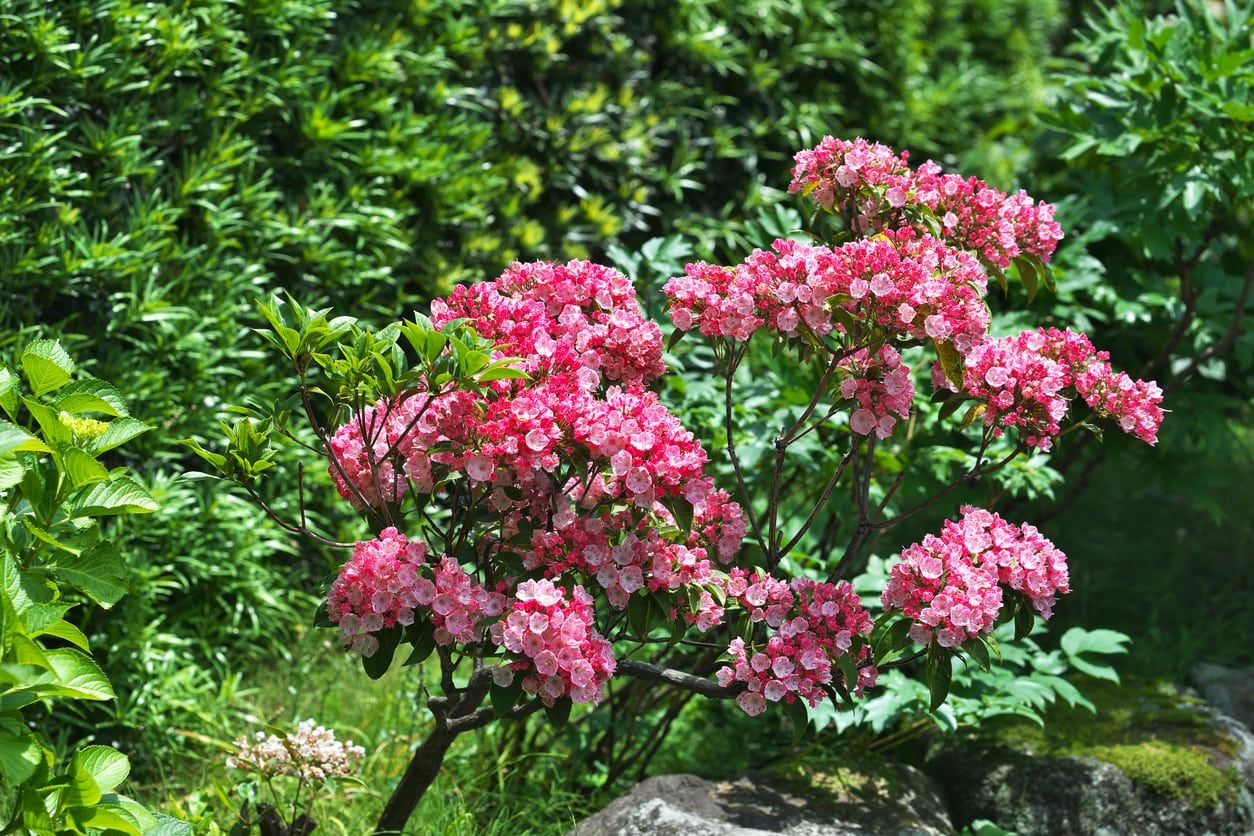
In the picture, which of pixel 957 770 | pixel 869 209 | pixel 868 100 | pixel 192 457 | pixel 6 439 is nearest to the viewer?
pixel 6 439

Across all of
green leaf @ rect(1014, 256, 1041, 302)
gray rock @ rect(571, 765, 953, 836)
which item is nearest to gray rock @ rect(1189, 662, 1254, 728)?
gray rock @ rect(571, 765, 953, 836)

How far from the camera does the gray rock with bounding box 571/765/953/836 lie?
93.2 inches

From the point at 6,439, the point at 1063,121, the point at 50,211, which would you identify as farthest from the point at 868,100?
the point at 6,439

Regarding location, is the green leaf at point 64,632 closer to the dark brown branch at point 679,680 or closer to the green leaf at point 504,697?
the green leaf at point 504,697

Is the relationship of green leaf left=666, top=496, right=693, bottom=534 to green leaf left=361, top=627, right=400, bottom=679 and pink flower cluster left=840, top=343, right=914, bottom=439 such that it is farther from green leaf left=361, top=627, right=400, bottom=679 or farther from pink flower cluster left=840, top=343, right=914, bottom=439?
green leaf left=361, top=627, right=400, bottom=679

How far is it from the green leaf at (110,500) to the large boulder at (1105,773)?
204 cm

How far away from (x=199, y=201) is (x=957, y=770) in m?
2.41

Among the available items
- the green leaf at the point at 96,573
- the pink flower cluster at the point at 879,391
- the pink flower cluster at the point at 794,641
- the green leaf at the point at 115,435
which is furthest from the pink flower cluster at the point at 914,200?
the green leaf at the point at 96,573

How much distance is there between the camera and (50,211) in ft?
9.75

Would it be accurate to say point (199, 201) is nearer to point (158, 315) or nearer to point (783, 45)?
point (158, 315)

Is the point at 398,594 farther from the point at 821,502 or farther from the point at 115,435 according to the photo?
the point at 821,502

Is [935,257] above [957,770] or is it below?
above

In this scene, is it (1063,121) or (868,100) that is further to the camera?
(868,100)

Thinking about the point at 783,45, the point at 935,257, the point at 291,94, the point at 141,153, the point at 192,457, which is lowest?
the point at 192,457
